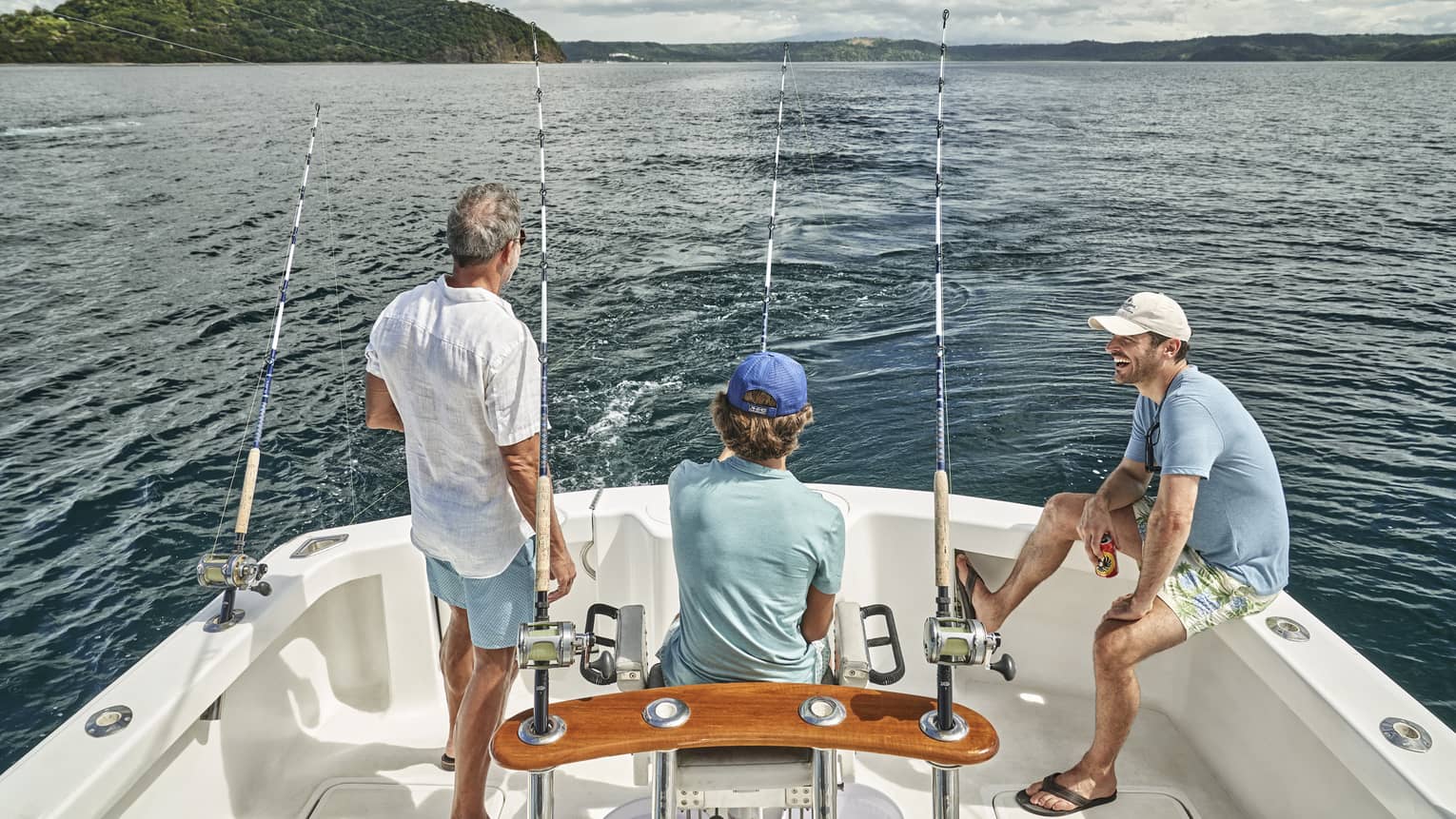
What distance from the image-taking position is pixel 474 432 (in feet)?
6.66

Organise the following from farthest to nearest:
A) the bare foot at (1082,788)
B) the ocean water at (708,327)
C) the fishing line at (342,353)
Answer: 1. the fishing line at (342,353)
2. the ocean water at (708,327)
3. the bare foot at (1082,788)

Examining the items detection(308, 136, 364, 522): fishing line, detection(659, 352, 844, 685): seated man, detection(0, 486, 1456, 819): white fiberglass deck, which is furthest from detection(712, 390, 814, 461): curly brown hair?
detection(308, 136, 364, 522): fishing line

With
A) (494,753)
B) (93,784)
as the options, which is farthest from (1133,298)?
(93,784)

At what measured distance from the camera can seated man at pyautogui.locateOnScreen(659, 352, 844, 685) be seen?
1788mm

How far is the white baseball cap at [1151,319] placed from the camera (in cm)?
241

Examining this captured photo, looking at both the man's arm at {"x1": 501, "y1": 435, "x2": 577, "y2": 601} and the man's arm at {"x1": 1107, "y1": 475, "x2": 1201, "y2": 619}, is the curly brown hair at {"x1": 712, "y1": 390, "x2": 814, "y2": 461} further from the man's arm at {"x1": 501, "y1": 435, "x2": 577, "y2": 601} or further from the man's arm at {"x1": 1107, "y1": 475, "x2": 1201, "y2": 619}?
the man's arm at {"x1": 1107, "y1": 475, "x2": 1201, "y2": 619}

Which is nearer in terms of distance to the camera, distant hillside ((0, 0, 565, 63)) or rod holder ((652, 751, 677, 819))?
rod holder ((652, 751, 677, 819))

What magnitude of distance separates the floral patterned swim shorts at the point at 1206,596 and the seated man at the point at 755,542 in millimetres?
985

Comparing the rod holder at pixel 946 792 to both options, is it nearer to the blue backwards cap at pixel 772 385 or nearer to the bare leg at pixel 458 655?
the blue backwards cap at pixel 772 385

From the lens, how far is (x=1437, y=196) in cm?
1711

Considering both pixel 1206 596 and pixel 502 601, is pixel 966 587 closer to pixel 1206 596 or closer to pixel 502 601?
pixel 1206 596

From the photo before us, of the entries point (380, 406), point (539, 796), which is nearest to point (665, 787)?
point (539, 796)

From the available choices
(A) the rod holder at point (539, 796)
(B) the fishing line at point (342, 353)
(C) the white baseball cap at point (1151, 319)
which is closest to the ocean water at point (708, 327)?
(B) the fishing line at point (342, 353)

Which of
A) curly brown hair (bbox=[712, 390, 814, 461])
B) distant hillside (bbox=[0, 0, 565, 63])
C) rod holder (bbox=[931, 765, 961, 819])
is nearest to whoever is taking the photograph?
rod holder (bbox=[931, 765, 961, 819])
